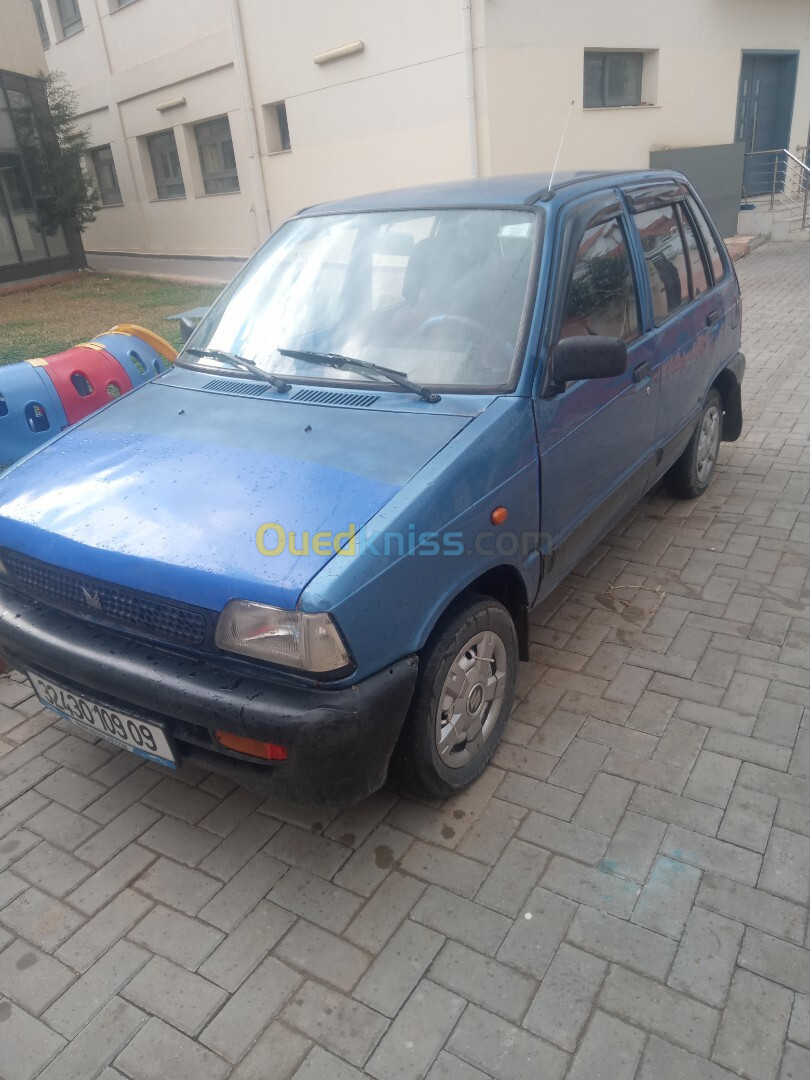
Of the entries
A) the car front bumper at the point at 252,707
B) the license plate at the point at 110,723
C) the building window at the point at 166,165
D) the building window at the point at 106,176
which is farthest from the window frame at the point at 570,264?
the building window at the point at 106,176

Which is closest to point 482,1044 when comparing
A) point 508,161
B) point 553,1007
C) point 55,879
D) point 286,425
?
point 553,1007

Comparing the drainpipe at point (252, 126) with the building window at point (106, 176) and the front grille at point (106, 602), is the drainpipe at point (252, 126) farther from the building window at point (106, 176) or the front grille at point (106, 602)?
the front grille at point (106, 602)

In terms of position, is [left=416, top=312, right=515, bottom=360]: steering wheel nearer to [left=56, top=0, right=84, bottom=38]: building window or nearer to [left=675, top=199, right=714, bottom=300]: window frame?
[left=675, top=199, right=714, bottom=300]: window frame

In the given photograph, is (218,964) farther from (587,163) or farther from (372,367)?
(587,163)

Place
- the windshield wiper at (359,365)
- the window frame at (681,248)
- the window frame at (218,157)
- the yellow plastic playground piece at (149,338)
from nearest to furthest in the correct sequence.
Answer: the windshield wiper at (359,365)
the window frame at (681,248)
the yellow plastic playground piece at (149,338)
the window frame at (218,157)

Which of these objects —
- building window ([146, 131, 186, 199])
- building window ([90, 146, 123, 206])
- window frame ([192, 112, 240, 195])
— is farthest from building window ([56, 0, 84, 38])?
window frame ([192, 112, 240, 195])

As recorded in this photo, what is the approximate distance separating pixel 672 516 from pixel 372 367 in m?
2.68

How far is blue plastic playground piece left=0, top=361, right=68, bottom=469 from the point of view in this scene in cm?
433

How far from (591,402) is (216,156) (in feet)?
53.0

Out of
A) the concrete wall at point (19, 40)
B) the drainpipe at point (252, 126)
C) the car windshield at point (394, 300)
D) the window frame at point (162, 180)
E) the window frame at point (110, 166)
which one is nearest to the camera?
the car windshield at point (394, 300)

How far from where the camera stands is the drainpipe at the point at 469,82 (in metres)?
10.4

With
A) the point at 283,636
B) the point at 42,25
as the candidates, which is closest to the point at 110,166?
the point at 42,25

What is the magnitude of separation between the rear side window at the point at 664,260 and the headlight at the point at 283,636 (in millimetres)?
2535

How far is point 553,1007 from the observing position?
6.84ft
